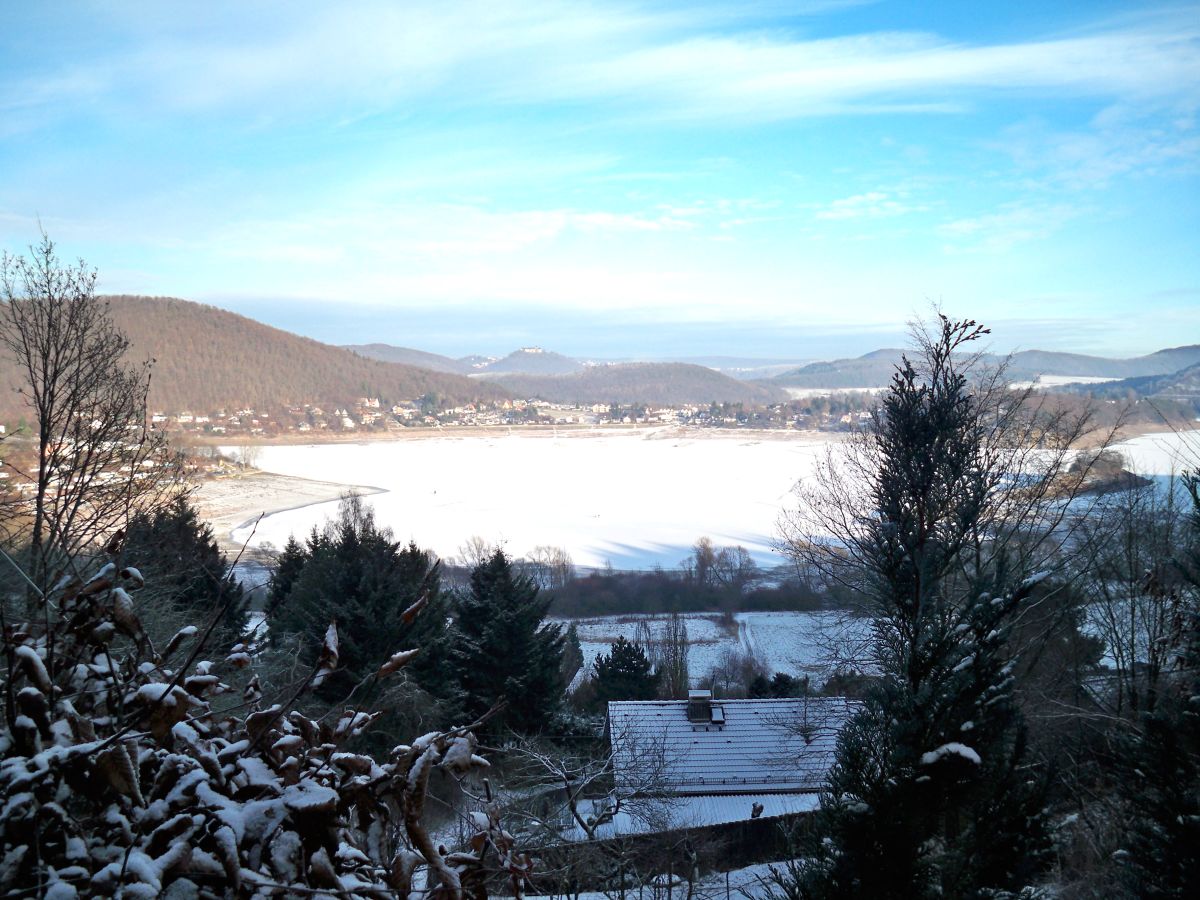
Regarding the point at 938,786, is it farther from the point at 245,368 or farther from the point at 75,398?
the point at 245,368

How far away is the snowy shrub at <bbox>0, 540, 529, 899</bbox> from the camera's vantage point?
1.04 meters

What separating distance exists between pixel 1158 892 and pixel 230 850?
12.8 ft

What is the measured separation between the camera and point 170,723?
1.17m

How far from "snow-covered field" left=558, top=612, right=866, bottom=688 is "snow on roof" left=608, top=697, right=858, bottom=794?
5.88 metres

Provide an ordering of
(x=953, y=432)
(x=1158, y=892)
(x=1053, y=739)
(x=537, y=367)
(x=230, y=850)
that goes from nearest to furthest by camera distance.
Result: (x=230, y=850)
(x=1158, y=892)
(x=953, y=432)
(x=1053, y=739)
(x=537, y=367)

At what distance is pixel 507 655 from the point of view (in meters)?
13.6

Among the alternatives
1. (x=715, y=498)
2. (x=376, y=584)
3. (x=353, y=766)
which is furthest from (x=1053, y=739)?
(x=715, y=498)

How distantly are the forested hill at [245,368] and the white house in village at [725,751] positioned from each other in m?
22.4

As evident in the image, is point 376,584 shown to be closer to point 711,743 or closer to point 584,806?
point 584,806

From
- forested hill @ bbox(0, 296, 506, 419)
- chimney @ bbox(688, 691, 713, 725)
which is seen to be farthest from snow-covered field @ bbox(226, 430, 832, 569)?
chimney @ bbox(688, 691, 713, 725)

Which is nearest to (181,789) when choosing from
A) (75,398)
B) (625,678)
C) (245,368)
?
(75,398)

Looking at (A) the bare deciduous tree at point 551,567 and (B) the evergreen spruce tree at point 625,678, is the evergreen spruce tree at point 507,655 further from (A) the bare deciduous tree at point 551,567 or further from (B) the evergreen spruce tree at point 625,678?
(A) the bare deciduous tree at point 551,567

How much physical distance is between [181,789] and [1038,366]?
91.0 feet

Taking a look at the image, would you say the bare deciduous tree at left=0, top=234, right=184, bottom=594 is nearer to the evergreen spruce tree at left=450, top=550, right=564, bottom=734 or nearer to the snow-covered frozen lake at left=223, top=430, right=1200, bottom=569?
the evergreen spruce tree at left=450, top=550, right=564, bottom=734
